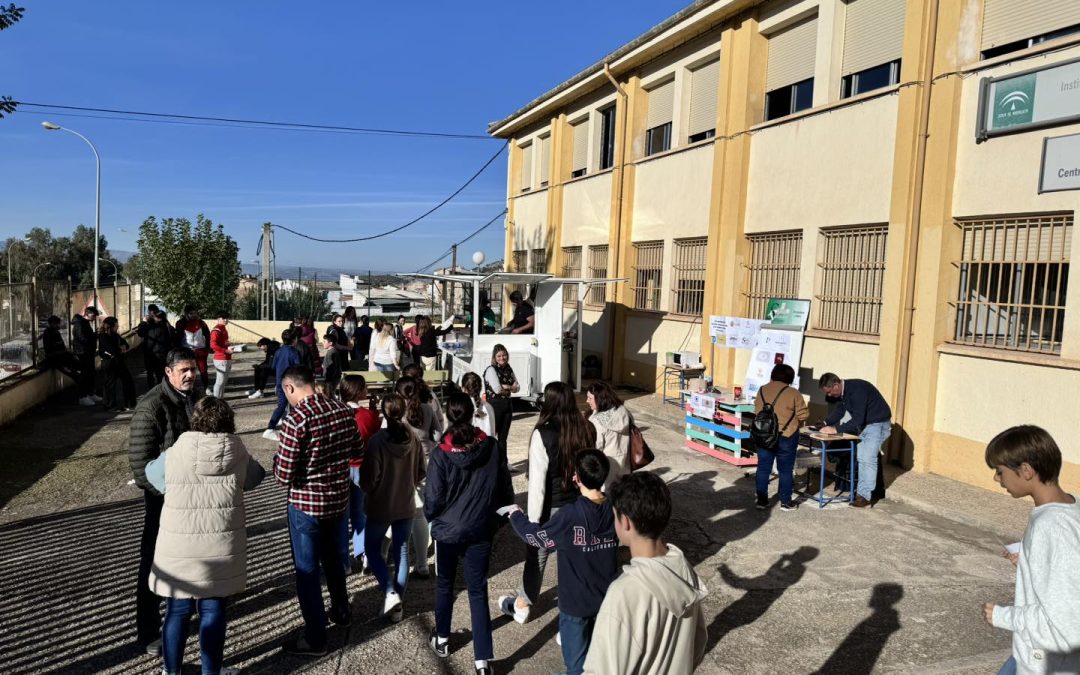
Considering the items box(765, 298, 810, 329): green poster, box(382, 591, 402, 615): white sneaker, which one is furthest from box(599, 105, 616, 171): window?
box(382, 591, 402, 615): white sneaker

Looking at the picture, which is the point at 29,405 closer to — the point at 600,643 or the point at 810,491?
the point at 810,491

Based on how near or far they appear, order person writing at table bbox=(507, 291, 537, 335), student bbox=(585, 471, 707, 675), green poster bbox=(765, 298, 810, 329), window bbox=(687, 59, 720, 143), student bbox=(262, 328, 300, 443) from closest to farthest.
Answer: student bbox=(585, 471, 707, 675)
student bbox=(262, 328, 300, 443)
green poster bbox=(765, 298, 810, 329)
person writing at table bbox=(507, 291, 537, 335)
window bbox=(687, 59, 720, 143)

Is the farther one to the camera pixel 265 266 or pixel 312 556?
pixel 265 266

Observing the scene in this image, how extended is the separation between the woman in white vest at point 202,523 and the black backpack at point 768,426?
514cm

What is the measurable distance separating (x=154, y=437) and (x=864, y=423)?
264 inches

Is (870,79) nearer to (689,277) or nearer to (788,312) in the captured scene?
(788,312)

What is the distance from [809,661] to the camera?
4.64 m

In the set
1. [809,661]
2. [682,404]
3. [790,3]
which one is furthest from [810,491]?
[790,3]

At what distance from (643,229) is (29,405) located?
1194 cm

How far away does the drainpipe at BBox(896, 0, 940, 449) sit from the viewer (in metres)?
9.30

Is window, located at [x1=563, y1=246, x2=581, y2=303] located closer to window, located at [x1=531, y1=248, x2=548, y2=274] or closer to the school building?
window, located at [x1=531, y1=248, x2=548, y2=274]

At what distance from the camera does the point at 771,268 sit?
1253 centimetres

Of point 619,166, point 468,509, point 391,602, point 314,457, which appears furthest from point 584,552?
point 619,166

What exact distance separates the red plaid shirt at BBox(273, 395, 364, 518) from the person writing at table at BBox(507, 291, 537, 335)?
8959mm
